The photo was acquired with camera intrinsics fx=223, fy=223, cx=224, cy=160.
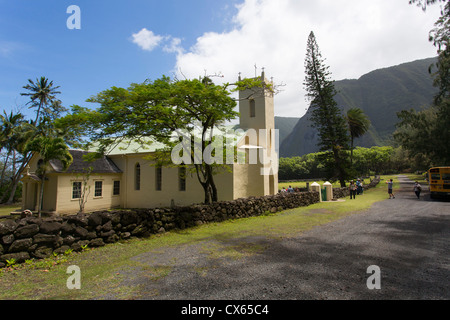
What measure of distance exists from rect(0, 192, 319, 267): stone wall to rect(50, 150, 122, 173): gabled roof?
12.4 meters

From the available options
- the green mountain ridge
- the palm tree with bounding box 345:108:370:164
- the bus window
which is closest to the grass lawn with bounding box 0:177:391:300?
the bus window

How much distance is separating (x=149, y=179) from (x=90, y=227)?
14528 millimetres

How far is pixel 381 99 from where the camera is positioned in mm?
170625

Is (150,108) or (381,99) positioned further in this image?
(381,99)

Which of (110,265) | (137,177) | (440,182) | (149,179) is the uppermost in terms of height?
(137,177)

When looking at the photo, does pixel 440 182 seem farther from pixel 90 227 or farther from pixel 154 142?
pixel 154 142

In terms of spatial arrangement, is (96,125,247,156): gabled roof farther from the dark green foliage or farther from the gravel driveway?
the dark green foliage

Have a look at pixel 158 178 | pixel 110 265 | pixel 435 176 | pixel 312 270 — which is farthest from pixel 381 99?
pixel 110 265

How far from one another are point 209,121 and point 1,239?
890 centimetres

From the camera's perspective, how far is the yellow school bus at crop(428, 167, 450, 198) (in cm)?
1814

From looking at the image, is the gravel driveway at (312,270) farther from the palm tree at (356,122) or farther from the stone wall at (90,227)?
the palm tree at (356,122)

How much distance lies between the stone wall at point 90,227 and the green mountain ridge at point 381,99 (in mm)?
138992

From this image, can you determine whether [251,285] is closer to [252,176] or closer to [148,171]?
[252,176]
